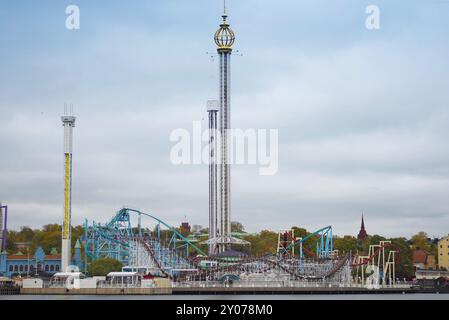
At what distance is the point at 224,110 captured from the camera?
33812mm

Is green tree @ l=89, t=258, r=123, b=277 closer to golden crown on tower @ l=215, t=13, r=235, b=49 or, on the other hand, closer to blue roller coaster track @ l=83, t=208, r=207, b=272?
blue roller coaster track @ l=83, t=208, r=207, b=272

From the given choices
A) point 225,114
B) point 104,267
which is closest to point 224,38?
point 225,114

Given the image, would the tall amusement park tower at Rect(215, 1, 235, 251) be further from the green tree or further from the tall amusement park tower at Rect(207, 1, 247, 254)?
the green tree

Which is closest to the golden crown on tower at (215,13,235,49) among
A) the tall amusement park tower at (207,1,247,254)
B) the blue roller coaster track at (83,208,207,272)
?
the tall amusement park tower at (207,1,247,254)

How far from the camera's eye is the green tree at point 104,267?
2891cm

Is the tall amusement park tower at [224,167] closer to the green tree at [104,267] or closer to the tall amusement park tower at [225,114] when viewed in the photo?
the tall amusement park tower at [225,114]

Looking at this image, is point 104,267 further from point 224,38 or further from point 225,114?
point 224,38

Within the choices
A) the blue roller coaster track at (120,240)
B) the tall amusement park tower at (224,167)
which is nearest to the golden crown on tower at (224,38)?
the tall amusement park tower at (224,167)

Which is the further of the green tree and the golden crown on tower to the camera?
the golden crown on tower

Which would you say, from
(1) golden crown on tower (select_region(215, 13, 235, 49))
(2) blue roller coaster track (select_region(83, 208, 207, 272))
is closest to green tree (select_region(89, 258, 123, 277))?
(2) blue roller coaster track (select_region(83, 208, 207, 272))

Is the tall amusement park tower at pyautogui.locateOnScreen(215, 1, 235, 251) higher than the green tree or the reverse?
higher

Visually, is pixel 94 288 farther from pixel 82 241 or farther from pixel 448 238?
pixel 448 238

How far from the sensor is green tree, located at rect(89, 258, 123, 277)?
28.9 meters
